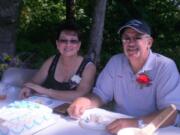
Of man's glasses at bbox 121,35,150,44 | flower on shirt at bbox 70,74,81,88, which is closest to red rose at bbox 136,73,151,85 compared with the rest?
man's glasses at bbox 121,35,150,44

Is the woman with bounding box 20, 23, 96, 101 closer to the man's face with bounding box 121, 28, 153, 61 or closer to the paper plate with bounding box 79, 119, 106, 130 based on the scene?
the man's face with bounding box 121, 28, 153, 61

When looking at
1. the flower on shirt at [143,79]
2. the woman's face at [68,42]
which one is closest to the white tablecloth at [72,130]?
the flower on shirt at [143,79]

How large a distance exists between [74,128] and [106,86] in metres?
0.62

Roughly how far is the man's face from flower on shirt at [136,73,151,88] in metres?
0.13

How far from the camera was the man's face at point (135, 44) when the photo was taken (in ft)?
8.39

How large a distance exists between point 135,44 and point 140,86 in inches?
10.5

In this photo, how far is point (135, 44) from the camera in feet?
8.39

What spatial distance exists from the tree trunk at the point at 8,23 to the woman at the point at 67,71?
1.71m

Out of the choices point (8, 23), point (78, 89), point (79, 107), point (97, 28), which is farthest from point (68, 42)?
point (97, 28)

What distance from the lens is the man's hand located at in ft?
7.70

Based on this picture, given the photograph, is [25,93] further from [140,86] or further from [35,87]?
[140,86]

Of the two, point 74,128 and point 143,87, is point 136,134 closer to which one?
point 74,128

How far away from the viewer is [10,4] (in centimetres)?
471

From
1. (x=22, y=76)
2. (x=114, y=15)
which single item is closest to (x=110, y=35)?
(x=114, y=15)
